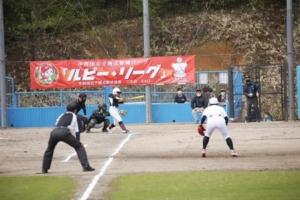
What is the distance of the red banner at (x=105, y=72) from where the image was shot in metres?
38.5

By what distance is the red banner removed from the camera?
38.5 metres

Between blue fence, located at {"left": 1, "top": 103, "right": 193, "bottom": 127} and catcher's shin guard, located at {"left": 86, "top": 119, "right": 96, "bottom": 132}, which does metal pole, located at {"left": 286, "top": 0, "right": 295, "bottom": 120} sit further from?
catcher's shin guard, located at {"left": 86, "top": 119, "right": 96, "bottom": 132}

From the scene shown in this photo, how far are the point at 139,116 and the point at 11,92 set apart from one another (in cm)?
809

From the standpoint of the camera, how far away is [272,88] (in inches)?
1800

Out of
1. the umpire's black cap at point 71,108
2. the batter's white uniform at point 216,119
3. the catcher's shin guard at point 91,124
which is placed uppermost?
the umpire's black cap at point 71,108

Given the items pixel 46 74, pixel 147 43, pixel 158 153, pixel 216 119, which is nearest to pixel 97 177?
pixel 216 119

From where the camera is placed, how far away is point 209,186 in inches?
569

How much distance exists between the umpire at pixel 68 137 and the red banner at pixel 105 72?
2090 centimetres

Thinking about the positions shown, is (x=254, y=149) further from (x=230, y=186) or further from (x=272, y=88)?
(x=272, y=88)

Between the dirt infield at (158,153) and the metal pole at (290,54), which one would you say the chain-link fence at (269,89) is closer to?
the metal pole at (290,54)

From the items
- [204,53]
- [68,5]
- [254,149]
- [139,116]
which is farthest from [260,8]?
[254,149]

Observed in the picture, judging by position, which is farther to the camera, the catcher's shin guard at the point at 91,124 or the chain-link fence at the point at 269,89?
the chain-link fence at the point at 269,89

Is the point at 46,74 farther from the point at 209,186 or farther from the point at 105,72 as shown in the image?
the point at 209,186

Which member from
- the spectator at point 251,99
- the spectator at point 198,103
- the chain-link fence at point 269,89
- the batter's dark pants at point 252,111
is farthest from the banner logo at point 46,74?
the batter's dark pants at point 252,111
